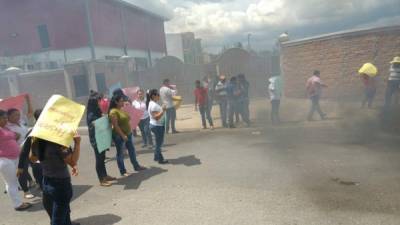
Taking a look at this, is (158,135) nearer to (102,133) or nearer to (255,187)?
(102,133)

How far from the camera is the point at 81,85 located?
1460cm

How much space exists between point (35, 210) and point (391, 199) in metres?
4.52

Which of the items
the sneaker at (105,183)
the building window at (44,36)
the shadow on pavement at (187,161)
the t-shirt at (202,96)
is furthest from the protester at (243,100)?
→ the building window at (44,36)

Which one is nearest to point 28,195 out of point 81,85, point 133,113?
point 133,113

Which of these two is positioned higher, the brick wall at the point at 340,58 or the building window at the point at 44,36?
the building window at the point at 44,36

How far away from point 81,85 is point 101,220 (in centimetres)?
1175

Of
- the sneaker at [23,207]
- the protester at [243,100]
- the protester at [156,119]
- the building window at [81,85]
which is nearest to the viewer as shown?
the sneaker at [23,207]

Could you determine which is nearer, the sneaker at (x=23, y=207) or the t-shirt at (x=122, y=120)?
the sneaker at (x=23, y=207)

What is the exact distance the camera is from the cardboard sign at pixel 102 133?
4961 millimetres

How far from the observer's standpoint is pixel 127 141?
5512 mm

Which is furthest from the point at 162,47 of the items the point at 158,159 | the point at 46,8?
the point at 158,159

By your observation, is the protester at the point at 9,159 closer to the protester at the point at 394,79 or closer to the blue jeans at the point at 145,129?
the blue jeans at the point at 145,129

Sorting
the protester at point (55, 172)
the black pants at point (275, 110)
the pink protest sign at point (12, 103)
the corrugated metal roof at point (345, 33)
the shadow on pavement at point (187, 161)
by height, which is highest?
the corrugated metal roof at point (345, 33)

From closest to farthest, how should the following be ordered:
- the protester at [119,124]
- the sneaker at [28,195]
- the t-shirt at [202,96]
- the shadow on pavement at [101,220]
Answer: the shadow on pavement at [101,220]
the sneaker at [28,195]
the protester at [119,124]
the t-shirt at [202,96]
